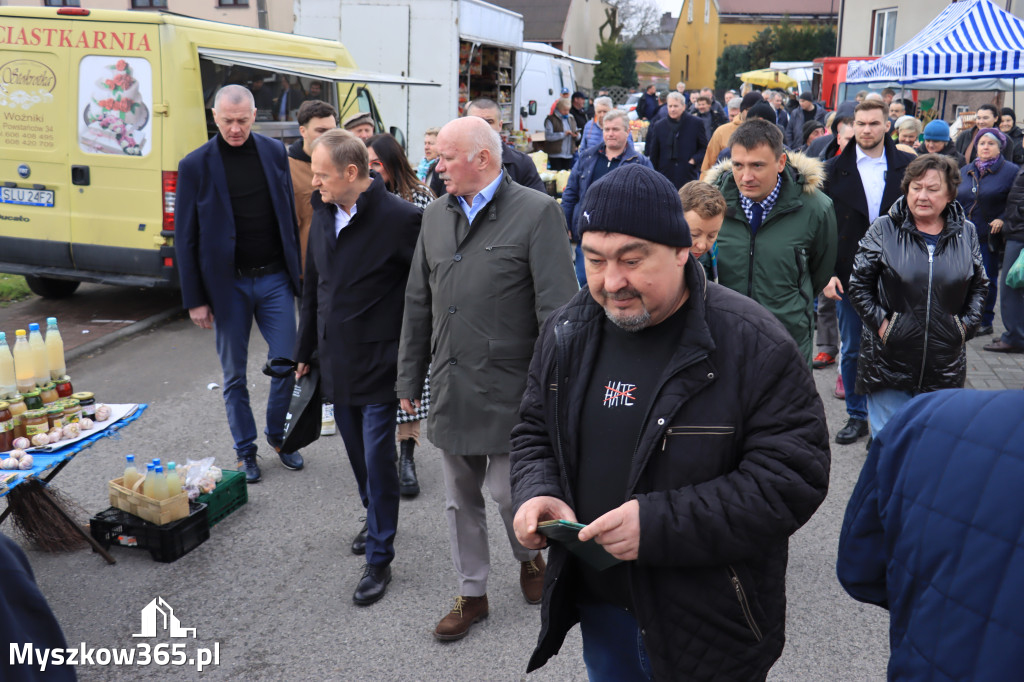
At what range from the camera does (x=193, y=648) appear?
3809mm

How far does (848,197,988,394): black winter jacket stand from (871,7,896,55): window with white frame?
2752 cm

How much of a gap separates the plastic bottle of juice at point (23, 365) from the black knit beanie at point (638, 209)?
3.28 meters

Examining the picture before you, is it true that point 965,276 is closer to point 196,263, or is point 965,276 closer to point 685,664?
point 685,664

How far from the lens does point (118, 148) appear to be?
27.3ft

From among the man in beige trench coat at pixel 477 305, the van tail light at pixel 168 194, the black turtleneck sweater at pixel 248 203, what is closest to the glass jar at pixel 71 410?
the black turtleneck sweater at pixel 248 203

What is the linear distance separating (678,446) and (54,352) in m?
3.53

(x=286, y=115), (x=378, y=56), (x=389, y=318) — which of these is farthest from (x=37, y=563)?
(x=378, y=56)

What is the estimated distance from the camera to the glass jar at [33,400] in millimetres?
4254

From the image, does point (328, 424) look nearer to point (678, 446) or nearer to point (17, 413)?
point (17, 413)

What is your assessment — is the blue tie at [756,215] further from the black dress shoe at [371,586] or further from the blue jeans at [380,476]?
the black dress shoe at [371,586]

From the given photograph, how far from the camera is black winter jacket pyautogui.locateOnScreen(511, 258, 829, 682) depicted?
2.11 meters

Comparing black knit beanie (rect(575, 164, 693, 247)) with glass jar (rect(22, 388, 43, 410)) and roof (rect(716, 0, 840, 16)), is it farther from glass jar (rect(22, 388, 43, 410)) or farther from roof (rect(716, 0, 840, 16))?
roof (rect(716, 0, 840, 16))

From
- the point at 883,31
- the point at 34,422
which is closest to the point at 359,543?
the point at 34,422

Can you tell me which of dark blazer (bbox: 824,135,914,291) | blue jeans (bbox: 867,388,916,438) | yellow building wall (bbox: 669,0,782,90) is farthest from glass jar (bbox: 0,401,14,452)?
yellow building wall (bbox: 669,0,782,90)
